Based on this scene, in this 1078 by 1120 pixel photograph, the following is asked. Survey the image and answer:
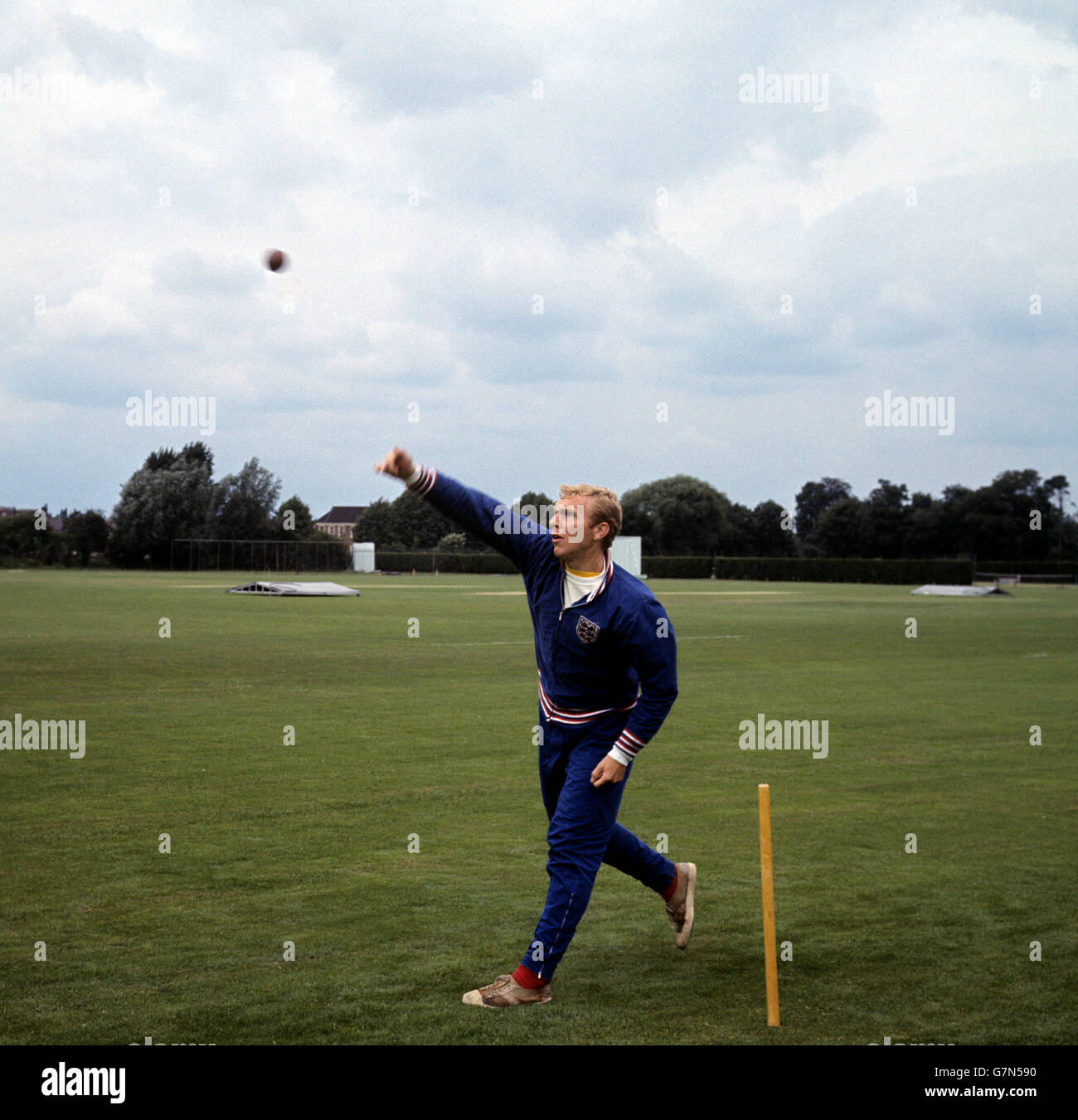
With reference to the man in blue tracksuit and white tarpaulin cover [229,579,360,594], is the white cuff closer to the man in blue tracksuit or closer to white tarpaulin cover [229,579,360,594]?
the man in blue tracksuit

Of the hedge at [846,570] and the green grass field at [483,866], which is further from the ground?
the hedge at [846,570]

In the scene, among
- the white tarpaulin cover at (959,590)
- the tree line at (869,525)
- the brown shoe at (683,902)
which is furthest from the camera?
the tree line at (869,525)

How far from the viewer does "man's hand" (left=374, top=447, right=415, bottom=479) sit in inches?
218

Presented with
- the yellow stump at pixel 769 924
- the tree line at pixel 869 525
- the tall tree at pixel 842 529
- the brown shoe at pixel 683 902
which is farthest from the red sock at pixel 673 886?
the tall tree at pixel 842 529

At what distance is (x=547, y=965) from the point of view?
5.40 m

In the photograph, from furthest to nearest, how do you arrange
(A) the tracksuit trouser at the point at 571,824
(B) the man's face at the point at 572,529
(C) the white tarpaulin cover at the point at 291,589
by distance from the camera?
(C) the white tarpaulin cover at the point at 291,589
(B) the man's face at the point at 572,529
(A) the tracksuit trouser at the point at 571,824

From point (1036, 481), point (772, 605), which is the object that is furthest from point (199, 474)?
point (1036, 481)

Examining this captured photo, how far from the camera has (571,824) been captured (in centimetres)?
558

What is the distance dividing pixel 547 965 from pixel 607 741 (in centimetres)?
99

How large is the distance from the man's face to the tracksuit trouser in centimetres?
77

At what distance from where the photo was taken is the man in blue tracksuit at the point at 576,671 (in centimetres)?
548

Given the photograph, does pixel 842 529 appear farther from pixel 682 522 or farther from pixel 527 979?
pixel 527 979

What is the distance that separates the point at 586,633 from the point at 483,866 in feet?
9.81

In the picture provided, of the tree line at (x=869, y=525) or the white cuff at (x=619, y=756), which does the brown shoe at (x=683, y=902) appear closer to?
the white cuff at (x=619, y=756)
